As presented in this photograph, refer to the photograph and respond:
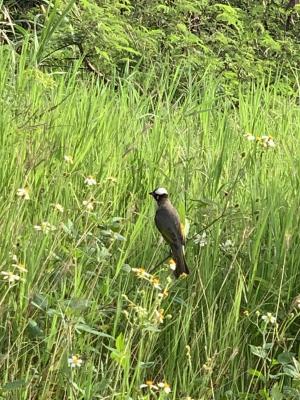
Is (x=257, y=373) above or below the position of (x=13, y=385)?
below

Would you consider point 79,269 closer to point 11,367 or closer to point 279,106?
point 11,367

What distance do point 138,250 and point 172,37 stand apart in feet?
14.0

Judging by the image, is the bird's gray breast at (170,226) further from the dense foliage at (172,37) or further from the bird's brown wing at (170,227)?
the dense foliage at (172,37)

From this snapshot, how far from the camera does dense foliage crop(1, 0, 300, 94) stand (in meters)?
5.77

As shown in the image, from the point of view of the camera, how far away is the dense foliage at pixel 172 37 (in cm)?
577

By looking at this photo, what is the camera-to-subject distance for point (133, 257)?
2699 mm

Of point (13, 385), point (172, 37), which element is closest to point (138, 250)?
point (13, 385)

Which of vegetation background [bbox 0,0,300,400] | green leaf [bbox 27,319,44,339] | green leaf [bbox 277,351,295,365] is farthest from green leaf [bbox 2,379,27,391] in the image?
green leaf [bbox 277,351,295,365]

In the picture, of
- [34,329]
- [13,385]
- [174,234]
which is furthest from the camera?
[174,234]

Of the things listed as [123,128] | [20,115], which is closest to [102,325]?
[20,115]

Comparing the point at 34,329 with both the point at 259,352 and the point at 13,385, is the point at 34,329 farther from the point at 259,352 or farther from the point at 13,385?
the point at 259,352

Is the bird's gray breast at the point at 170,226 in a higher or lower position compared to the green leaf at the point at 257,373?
higher

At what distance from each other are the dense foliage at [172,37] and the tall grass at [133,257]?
73.2 inches

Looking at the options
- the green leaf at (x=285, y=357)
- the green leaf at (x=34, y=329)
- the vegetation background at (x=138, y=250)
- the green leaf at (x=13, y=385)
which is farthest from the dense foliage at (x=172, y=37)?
the green leaf at (x=13, y=385)
